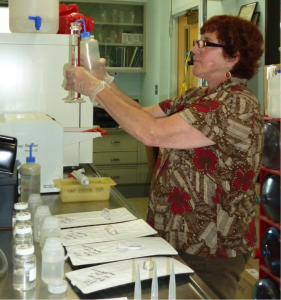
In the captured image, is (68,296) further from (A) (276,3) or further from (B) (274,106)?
(A) (276,3)

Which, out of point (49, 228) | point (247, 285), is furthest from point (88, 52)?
point (247, 285)

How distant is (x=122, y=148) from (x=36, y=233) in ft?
12.9

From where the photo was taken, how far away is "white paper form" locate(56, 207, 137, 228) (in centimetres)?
A: 142

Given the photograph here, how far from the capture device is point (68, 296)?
0.94 m

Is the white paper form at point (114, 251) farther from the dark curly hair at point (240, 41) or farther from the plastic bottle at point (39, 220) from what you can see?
the dark curly hair at point (240, 41)

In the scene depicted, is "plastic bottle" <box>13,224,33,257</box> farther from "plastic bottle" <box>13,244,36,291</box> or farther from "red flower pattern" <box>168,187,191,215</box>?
"red flower pattern" <box>168,187,191,215</box>

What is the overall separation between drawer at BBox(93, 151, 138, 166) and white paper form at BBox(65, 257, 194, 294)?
4093 millimetres

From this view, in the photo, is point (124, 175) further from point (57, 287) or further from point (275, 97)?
point (57, 287)

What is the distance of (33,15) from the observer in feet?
7.14

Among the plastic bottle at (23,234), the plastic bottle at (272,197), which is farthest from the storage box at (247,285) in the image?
the plastic bottle at (23,234)

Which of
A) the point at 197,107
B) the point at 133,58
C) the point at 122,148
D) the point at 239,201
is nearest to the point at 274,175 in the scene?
the point at 239,201

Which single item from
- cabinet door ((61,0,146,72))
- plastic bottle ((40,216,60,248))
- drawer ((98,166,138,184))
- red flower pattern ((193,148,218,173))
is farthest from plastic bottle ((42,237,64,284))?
cabinet door ((61,0,146,72))

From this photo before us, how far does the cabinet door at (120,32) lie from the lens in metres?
5.31

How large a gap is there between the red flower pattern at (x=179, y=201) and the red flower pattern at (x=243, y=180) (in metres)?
0.18
